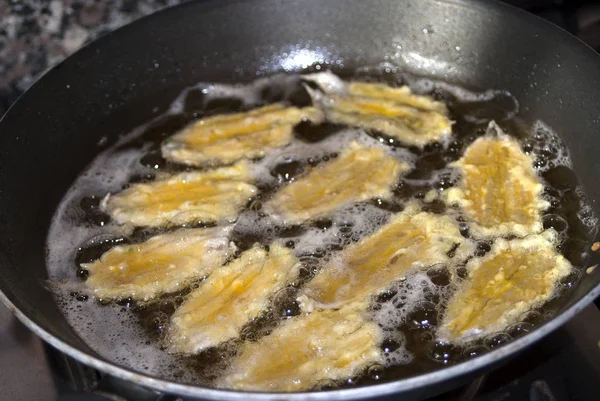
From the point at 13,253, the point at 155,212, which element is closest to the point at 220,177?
the point at 155,212

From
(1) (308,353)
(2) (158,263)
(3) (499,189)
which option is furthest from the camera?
(3) (499,189)

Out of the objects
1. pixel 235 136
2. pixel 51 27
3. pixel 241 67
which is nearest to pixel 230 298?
pixel 235 136

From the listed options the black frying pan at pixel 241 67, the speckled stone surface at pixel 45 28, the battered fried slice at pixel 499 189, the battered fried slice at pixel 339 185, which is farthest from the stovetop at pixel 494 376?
the speckled stone surface at pixel 45 28

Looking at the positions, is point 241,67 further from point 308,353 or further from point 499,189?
point 308,353

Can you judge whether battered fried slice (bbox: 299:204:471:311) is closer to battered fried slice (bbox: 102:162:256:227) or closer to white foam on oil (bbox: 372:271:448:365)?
white foam on oil (bbox: 372:271:448:365)

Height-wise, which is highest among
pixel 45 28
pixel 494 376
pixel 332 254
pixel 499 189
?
pixel 45 28

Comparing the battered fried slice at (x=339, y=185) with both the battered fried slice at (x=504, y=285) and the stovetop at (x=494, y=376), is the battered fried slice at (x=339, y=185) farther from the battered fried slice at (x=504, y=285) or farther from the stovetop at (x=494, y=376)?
the stovetop at (x=494, y=376)
